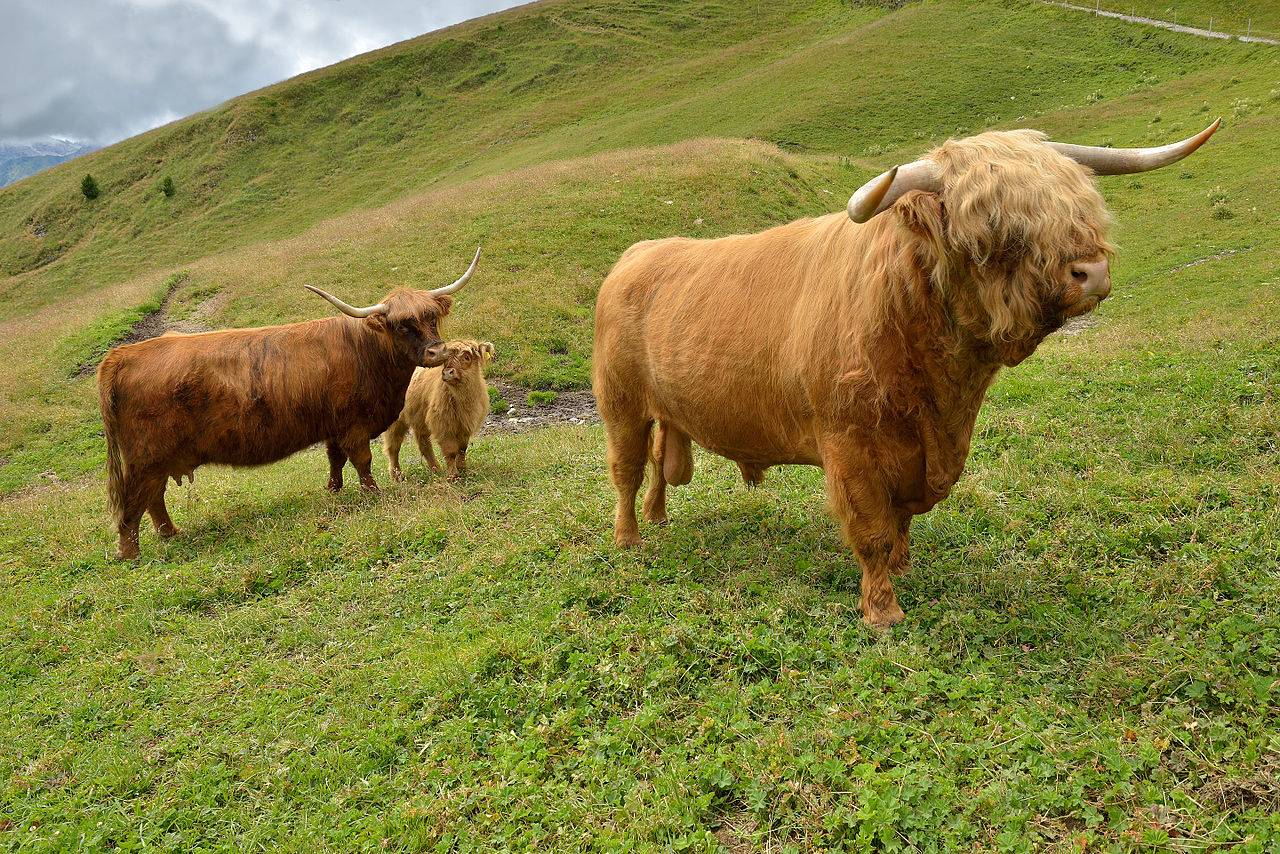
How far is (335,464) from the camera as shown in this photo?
930cm

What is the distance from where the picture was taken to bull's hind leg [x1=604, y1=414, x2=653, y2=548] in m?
6.06

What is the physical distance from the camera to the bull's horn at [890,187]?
321cm

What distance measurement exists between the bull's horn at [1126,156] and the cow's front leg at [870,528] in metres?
1.77

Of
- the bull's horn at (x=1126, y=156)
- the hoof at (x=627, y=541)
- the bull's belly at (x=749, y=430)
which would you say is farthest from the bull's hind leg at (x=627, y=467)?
the bull's horn at (x=1126, y=156)

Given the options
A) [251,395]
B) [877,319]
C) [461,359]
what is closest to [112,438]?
[251,395]

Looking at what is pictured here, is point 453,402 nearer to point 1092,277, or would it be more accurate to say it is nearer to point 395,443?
point 395,443

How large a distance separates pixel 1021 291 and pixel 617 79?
189ft

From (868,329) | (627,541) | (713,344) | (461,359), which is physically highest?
(868,329)

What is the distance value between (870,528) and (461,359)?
21.3 ft

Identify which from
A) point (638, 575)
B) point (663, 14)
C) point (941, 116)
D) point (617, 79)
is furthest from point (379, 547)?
point (663, 14)

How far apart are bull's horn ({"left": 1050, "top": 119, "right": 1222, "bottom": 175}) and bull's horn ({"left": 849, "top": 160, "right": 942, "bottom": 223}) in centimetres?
56

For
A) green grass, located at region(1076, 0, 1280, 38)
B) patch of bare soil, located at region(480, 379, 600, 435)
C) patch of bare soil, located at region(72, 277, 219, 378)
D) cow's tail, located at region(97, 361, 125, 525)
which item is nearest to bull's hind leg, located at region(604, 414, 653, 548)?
cow's tail, located at region(97, 361, 125, 525)

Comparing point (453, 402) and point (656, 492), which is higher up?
point (453, 402)

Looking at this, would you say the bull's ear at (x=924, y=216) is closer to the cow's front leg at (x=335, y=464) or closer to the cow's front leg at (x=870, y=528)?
the cow's front leg at (x=870, y=528)
